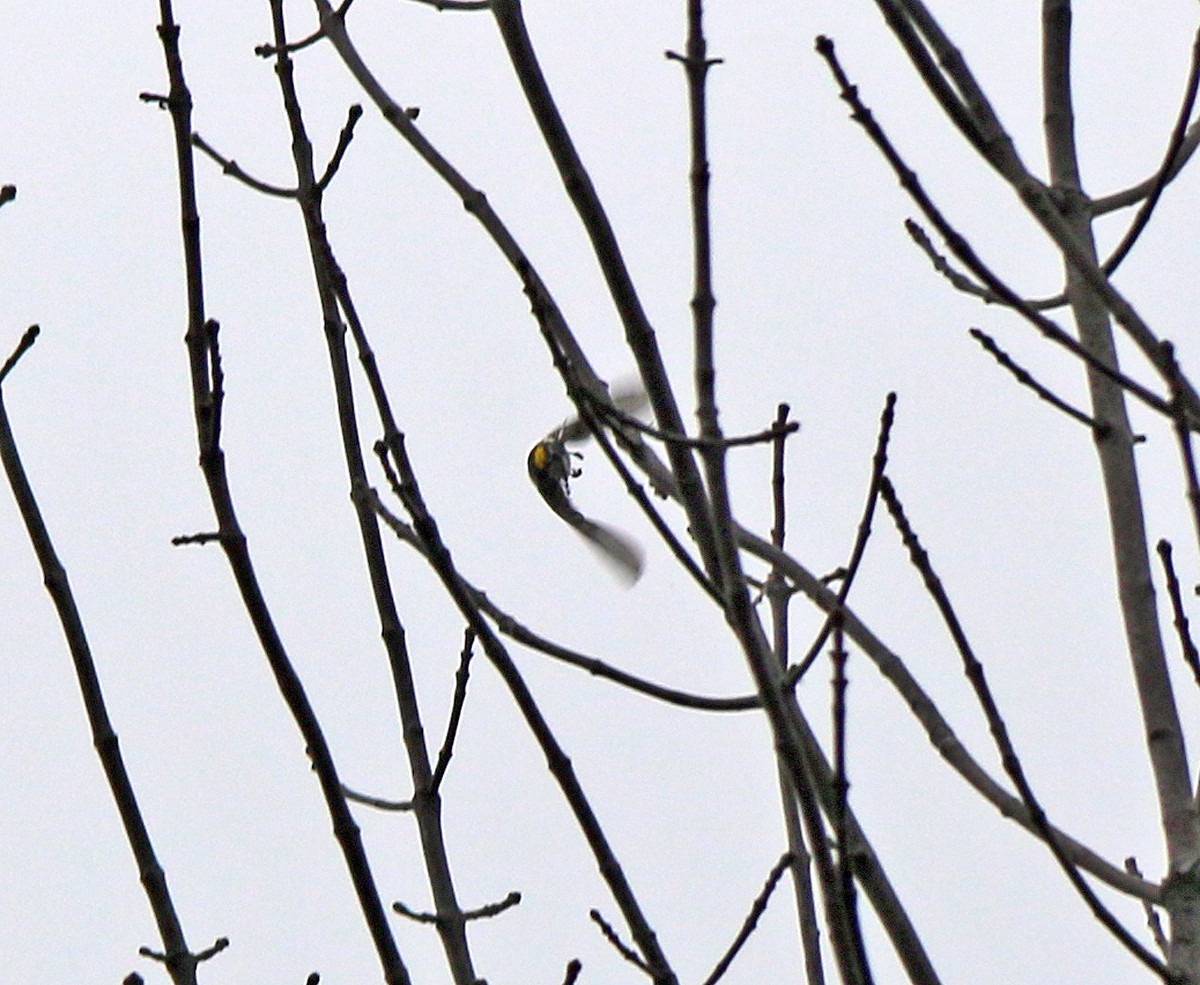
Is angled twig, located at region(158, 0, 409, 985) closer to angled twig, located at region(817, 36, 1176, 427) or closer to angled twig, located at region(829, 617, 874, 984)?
angled twig, located at region(829, 617, 874, 984)

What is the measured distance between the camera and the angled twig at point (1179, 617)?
255cm

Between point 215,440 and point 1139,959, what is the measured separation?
1.42 m

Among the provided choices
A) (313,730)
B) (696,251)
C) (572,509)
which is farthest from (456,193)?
(572,509)

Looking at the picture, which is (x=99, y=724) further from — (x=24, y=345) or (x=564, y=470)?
(x=564, y=470)

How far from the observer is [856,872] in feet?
8.03

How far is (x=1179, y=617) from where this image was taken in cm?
259

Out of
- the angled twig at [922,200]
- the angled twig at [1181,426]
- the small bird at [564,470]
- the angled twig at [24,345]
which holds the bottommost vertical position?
the angled twig at [1181,426]

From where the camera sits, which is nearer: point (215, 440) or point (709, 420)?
point (709, 420)

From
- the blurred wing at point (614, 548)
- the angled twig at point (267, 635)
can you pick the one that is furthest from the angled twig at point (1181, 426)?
the blurred wing at point (614, 548)

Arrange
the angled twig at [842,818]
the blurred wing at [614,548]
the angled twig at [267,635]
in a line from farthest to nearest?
the blurred wing at [614,548] → the angled twig at [267,635] → the angled twig at [842,818]

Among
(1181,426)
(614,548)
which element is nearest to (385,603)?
(1181,426)

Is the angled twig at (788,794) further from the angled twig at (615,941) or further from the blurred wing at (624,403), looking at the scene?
the blurred wing at (624,403)

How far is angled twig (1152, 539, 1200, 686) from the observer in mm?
2553

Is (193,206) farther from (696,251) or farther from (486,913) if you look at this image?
(486,913)
